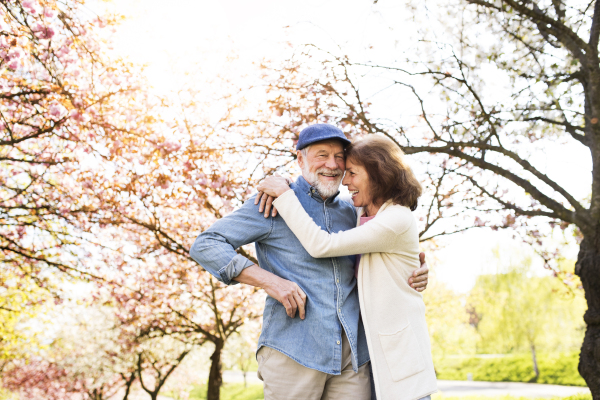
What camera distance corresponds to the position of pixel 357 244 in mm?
2164

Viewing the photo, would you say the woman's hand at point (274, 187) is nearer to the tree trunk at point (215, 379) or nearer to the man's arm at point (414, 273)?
the man's arm at point (414, 273)

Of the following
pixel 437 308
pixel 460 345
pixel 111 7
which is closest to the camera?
pixel 111 7

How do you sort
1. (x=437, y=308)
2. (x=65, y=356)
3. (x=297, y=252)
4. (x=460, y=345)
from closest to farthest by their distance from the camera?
(x=297, y=252)
(x=65, y=356)
(x=437, y=308)
(x=460, y=345)

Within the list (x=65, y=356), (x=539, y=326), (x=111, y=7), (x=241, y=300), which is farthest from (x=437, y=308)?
(x=111, y=7)

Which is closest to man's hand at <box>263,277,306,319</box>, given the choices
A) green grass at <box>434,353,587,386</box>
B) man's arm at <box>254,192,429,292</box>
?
man's arm at <box>254,192,429,292</box>

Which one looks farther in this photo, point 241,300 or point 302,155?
point 241,300

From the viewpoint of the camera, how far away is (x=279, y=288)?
7.20 feet

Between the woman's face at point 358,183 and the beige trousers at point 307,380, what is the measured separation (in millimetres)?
688

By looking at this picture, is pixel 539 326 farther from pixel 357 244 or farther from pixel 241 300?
pixel 357 244

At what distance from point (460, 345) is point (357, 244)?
32353 mm

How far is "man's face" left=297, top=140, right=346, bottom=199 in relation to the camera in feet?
8.28

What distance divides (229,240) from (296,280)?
1.24ft

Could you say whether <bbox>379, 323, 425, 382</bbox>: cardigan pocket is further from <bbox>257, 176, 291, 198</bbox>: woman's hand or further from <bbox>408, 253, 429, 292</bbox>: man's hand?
<bbox>257, 176, 291, 198</bbox>: woman's hand

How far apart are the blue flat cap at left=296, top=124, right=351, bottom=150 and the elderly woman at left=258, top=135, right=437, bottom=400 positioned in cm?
15
